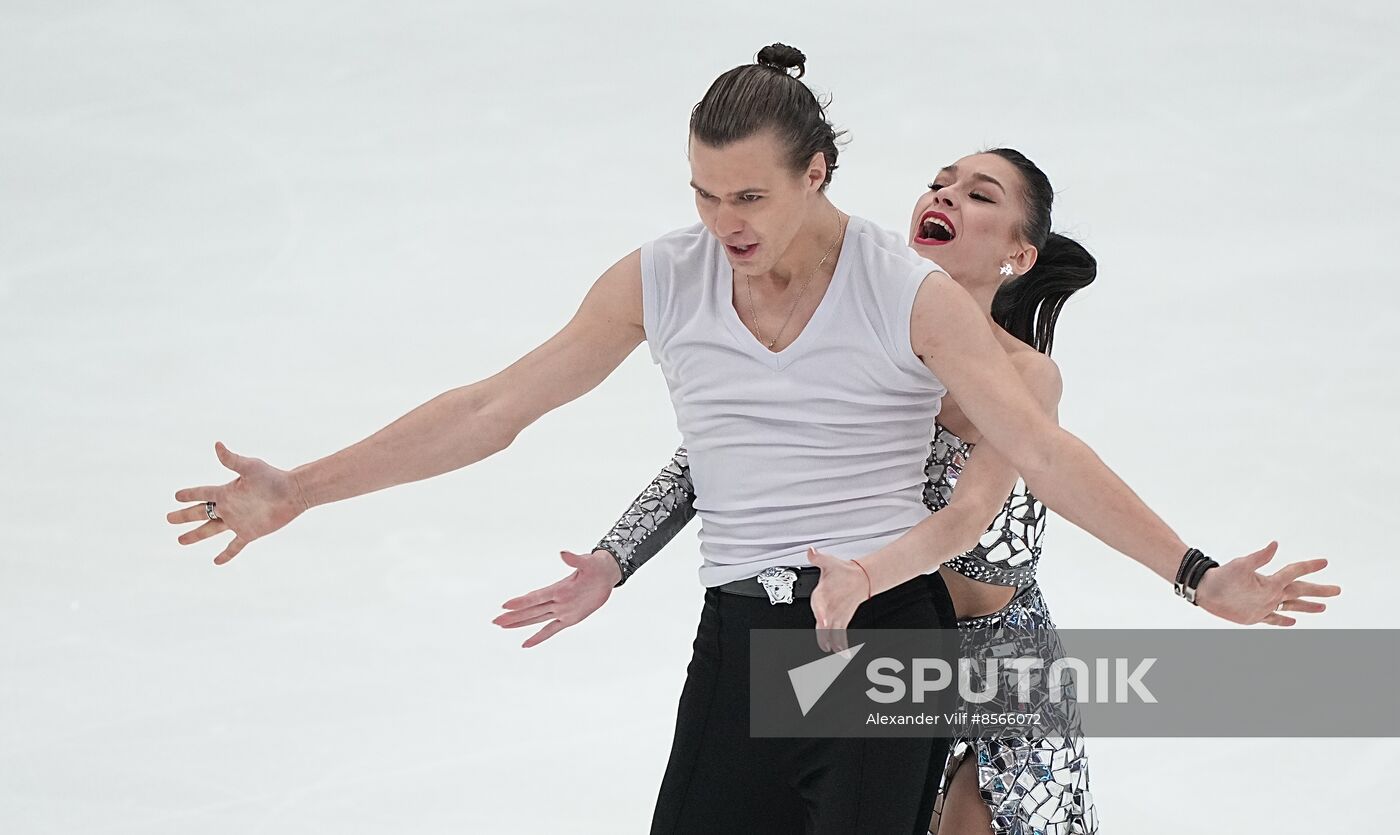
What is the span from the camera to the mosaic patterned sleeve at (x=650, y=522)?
2467mm

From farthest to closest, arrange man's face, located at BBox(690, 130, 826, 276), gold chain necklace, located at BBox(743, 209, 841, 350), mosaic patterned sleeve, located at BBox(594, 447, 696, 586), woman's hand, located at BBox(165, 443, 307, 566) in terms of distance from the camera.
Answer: mosaic patterned sleeve, located at BBox(594, 447, 696, 586) < woman's hand, located at BBox(165, 443, 307, 566) < gold chain necklace, located at BBox(743, 209, 841, 350) < man's face, located at BBox(690, 130, 826, 276)

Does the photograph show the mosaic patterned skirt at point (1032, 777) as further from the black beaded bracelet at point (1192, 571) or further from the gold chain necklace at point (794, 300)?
the gold chain necklace at point (794, 300)

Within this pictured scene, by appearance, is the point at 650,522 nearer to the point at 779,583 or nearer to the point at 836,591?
the point at 779,583

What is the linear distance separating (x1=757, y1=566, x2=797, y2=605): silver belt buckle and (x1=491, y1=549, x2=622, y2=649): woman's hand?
1.06 feet

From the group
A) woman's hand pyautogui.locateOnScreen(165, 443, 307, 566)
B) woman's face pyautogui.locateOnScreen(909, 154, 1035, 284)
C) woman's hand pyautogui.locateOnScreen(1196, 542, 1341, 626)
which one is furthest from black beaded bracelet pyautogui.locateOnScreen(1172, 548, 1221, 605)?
woman's hand pyautogui.locateOnScreen(165, 443, 307, 566)

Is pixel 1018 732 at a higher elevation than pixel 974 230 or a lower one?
lower

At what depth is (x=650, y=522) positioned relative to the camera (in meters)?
2.47

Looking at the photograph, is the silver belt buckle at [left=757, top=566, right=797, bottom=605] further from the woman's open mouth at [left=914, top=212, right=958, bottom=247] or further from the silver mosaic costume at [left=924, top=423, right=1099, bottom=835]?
the woman's open mouth at [left=914, top=212, right=958, bottom=247]

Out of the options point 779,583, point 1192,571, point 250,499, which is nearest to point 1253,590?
point 1192,571

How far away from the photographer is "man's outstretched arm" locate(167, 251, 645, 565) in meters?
2.30

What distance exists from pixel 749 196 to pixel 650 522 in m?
0.59

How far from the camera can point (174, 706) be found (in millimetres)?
4242

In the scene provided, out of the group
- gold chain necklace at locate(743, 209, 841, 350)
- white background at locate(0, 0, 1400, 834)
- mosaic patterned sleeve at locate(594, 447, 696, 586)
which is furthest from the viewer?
white background at locate(0, 0, 1400, 834)

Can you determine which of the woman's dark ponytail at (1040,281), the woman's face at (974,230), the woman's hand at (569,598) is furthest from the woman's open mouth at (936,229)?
the woman's hand at (569,598)
